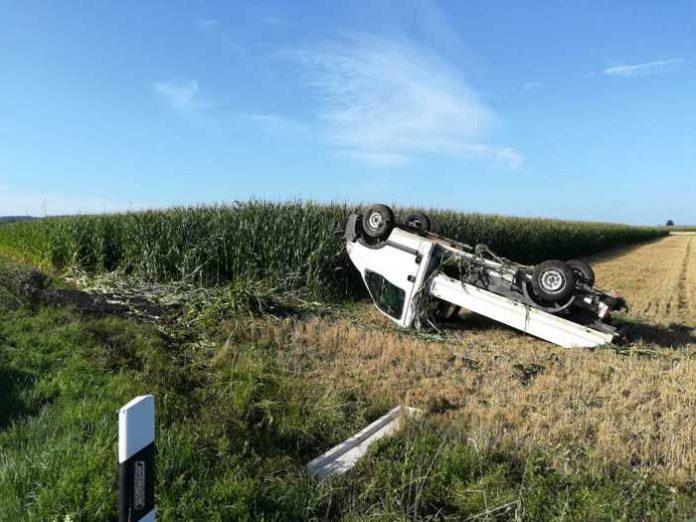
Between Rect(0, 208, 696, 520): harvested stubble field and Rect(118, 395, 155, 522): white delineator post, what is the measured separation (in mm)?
919

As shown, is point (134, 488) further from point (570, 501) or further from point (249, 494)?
point (570, 501)

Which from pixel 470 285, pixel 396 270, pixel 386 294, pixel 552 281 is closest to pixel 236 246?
pixel 386 294

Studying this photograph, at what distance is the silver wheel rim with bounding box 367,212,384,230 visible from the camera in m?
9.65

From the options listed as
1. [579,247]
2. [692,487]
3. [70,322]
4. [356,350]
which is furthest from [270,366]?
[579,247]

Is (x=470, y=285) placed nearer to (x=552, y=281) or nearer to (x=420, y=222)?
(x=552, y=281)

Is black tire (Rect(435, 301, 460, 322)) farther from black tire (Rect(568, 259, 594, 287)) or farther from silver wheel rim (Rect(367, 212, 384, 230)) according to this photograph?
black tire (Rect(568, 259, 594, 287))

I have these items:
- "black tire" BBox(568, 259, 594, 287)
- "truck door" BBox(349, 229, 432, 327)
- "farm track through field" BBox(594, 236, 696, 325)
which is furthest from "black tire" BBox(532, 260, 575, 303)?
"farm track through field" BBox(594, 236, 696, 325)

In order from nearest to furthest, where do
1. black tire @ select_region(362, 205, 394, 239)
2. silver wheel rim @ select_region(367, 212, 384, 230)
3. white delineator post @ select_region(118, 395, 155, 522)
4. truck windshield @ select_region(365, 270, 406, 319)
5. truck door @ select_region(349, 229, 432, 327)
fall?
white delineator post @ select_region(118, 395, 155, 522), truck door @ select_region(349, 229, 432, 327), truck windshield @ select_region(365, 270, 406, 319), black tire @ select_region(362, 205, 394, 239), silver wheel rim @ select_region(367, 212, 384, 230)

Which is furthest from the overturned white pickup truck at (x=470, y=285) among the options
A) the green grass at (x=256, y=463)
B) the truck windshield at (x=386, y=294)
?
the green grass at (x=256, y=463)

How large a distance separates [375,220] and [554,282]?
3213 mm

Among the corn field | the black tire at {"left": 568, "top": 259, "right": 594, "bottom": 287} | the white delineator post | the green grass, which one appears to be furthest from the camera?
the corn field

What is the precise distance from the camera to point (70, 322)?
7.53 meters

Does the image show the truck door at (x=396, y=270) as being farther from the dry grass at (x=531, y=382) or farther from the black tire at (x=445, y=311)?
the black tire at (x=445, y=311)

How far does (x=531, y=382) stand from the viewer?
6141mm
